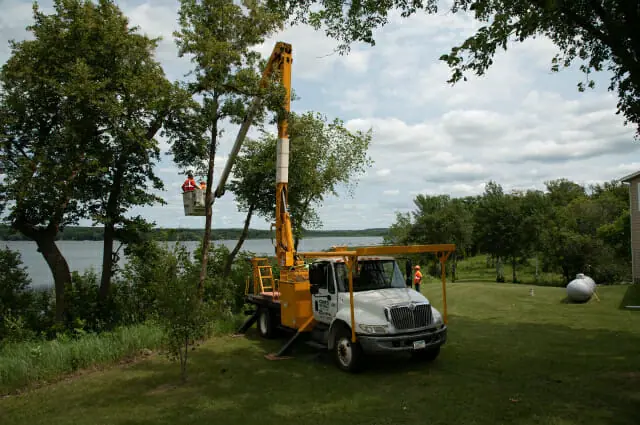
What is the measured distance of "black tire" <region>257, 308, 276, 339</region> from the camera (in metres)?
13.4

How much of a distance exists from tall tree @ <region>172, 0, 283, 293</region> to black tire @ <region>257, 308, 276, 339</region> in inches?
77.0

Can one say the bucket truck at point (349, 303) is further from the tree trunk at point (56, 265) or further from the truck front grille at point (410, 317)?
the tree trunk at point (56, 265)

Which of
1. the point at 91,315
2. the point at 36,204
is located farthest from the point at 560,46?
the point at 91,315

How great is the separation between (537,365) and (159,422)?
7251 millimetres

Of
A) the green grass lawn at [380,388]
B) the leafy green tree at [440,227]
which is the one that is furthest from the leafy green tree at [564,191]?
the green grass lawn at [380,388]

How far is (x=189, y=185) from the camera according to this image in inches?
555

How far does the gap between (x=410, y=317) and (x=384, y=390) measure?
1647 mm

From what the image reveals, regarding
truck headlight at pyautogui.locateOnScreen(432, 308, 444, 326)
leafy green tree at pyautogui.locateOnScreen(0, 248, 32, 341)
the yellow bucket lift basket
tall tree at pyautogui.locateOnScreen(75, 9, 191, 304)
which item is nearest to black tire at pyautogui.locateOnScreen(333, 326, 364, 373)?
truck headlight at pyautogui.locateOnScreen(432, 308, 444, 326)

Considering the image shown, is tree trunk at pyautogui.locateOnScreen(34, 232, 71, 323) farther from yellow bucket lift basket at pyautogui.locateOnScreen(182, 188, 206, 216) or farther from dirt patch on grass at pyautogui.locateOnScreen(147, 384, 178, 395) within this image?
dirt patch on grass at pyautogui.locateOnScreen(147, 384, 178, 395)

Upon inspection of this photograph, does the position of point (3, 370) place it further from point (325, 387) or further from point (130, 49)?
point (130, 49)

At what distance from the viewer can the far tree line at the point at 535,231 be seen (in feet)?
111

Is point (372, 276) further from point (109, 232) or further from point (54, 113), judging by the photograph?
point (54, 113)

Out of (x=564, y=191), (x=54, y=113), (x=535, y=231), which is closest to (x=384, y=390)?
(x=54, y=113)

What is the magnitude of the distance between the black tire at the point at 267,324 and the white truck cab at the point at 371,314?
2.52m
